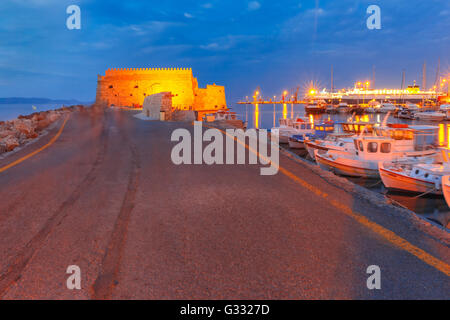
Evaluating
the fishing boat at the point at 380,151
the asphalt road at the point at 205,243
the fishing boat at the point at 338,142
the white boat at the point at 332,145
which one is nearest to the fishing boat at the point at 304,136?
the fishing boat at the point at 338,142

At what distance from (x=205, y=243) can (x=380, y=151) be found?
1622 cm

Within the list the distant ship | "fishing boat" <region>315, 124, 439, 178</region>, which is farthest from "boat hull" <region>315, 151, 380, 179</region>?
the distant ship

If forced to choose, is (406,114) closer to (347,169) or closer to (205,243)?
(347,169)

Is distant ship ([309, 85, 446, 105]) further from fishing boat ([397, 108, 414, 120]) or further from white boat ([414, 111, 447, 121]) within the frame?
white boat ([414, 111, 447, 121])

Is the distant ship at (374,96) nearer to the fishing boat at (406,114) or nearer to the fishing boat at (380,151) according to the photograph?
the fishing boat at (406,114)

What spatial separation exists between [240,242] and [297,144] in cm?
2591

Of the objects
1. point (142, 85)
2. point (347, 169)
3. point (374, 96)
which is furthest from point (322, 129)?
point (374, 96)

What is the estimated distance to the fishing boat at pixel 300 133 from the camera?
28797 mm

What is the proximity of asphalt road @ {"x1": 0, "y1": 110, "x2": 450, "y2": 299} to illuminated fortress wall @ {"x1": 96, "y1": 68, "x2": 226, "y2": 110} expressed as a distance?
6693cm

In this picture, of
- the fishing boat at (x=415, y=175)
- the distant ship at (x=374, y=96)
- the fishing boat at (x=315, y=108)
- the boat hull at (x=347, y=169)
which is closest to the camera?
the fishing boat at (x=415, y=175)

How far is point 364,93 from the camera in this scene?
496 feet

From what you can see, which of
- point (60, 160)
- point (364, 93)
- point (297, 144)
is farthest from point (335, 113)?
point (60, 160)

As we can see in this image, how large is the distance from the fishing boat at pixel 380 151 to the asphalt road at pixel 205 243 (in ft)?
39.1

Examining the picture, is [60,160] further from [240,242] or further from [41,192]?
[240,242]
